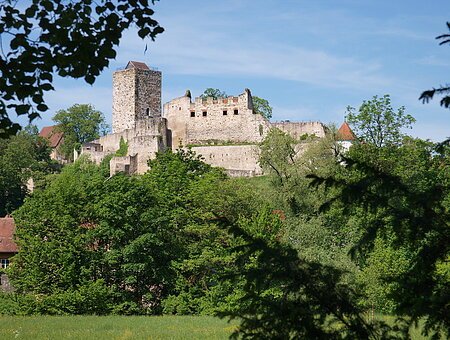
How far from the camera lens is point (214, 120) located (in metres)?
73.9

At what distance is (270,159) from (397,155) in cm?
703

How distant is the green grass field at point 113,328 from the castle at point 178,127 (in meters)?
38.0

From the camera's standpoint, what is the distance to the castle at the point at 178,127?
68812 mm

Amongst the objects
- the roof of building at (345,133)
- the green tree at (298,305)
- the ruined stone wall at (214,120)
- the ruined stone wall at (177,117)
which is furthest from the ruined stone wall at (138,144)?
the green tree at (298,305)

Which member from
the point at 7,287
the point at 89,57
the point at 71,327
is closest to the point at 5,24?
the point at 89,57

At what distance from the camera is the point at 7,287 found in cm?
4012

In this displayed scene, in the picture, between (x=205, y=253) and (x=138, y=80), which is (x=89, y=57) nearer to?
(x=205, y=253)

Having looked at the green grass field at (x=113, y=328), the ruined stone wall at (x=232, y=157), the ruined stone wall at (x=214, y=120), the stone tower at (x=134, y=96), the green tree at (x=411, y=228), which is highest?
the stone tower at (x=134, y=96)

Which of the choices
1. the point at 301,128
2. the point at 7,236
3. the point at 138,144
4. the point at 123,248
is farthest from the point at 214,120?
the point at 123,248

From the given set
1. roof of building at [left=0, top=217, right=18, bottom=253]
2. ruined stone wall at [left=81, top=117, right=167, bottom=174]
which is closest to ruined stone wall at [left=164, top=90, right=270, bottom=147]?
ruined stone wall at [left=81, top=117, right=167, bottom=174]

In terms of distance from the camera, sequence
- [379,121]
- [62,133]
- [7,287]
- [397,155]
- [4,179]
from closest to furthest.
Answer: [7,287] < [397,155] < [379,121] < [4,179] < [62,133]

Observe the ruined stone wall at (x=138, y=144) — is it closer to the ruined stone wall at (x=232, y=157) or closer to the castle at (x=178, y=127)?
the castle at (x=178, y=127)

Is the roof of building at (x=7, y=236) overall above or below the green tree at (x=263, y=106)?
below

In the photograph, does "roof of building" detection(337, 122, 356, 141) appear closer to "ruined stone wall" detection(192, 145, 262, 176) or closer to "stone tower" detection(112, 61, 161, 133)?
"ruined stone wall" detection(192, 145, 262, 176)
